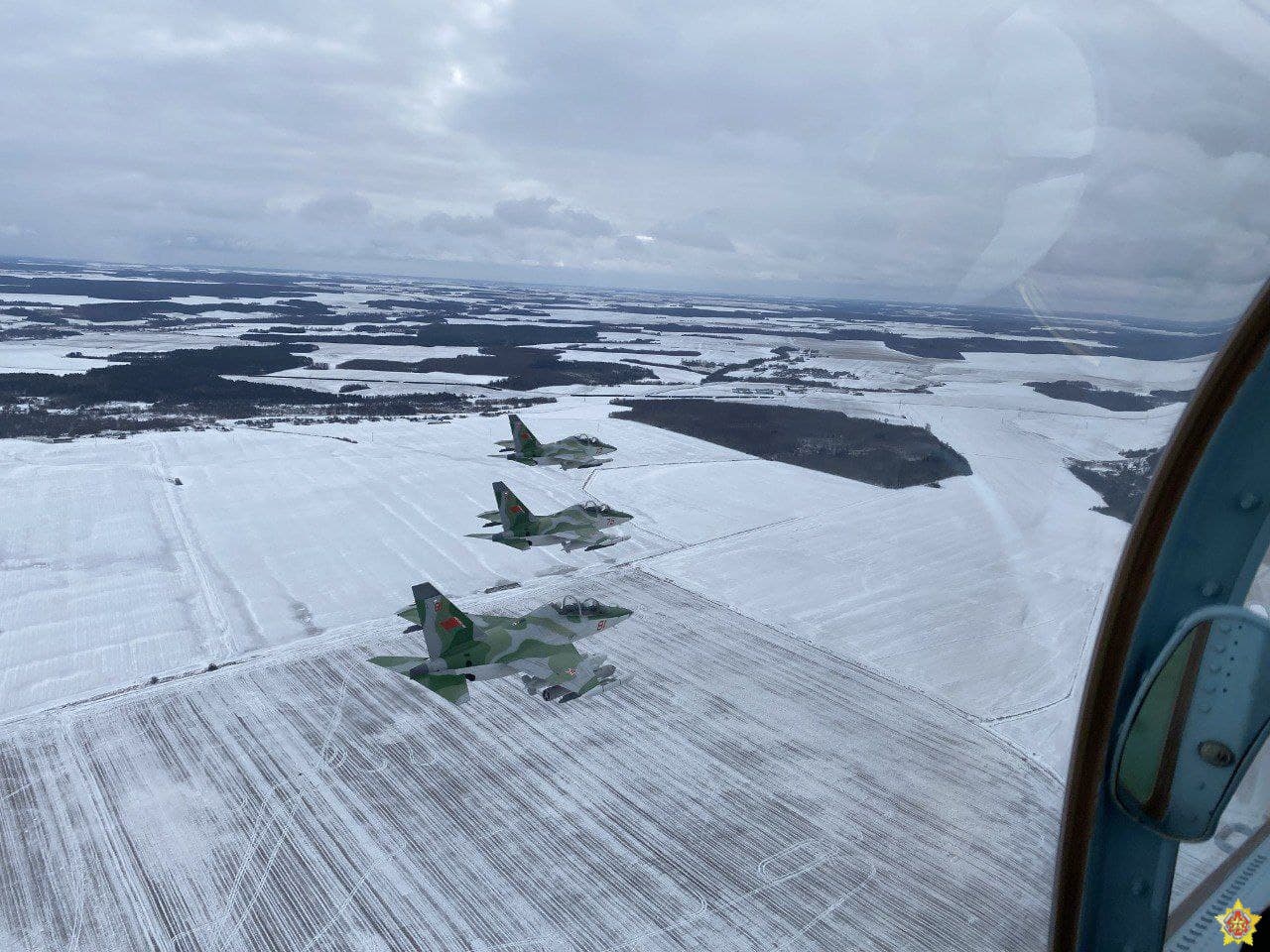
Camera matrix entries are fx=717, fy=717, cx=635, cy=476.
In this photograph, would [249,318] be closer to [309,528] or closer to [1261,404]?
[309,528]

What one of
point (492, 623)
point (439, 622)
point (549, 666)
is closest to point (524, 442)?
point (492, 623)

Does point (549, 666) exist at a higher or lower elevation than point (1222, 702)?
lower

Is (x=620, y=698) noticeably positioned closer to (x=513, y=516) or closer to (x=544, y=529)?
(x=544, y=529)

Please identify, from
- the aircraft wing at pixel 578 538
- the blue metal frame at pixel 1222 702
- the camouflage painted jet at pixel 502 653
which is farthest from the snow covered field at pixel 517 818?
the blue metal frame at pixel 1222 702

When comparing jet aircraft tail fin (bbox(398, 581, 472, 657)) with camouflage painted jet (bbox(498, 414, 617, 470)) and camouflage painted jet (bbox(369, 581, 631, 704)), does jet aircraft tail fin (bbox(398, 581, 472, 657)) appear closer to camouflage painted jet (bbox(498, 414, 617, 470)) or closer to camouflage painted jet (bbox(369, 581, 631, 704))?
camouflage painted jet (bbox(369, 581, 631, 704))

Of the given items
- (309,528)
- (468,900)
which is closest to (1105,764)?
(468,900)

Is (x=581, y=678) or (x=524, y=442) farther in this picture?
(x=524, y=442)
